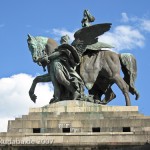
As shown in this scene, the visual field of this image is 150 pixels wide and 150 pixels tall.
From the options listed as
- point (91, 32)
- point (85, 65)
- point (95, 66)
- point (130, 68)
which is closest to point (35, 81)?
point (85, 65)

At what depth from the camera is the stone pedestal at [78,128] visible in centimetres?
2166

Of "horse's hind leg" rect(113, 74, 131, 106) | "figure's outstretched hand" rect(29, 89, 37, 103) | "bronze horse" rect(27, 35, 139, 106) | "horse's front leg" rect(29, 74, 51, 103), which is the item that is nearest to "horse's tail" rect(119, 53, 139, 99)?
"bronze horse" rect(27, 35, 139, 106)

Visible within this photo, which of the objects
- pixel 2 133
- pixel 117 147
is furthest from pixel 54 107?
pixel 117 147

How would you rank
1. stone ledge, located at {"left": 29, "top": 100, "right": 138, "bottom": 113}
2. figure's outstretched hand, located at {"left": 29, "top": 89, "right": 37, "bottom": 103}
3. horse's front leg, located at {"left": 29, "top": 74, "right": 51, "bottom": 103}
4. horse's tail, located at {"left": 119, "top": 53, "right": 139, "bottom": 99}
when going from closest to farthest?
1. stone ledge, located at {"left": 29, "top": 100, "right": 138, "bottom": 113}
2. horse's front leg, located at {"left": 29, "top": 74, "right": 51, "bottom": 103}
3. horse's tail, located at {"left": 119, "top": 53, "right": 139, "bottom": 99}
4. figure's outstretched hand, located at {"left": 29, "top": 89, "right": 37, "bottom": 103}

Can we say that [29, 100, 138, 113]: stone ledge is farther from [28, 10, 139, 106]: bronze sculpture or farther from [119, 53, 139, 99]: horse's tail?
[119, 53, 139, 99]: horse's tail

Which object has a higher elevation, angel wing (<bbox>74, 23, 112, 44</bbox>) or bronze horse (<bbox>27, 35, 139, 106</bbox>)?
angel wing (<bbox>74, 23, 112, 44</bbox>)

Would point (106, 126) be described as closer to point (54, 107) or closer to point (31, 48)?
point (54, 107)

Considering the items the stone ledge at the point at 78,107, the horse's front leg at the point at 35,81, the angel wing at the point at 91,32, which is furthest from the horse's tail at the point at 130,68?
the horse's front leg at the point at 35,81

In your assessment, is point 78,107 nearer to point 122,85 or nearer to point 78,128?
point 78,128

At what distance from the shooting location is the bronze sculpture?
2506 cm

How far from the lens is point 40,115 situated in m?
23.7

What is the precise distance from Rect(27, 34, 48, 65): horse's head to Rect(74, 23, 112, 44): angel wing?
1.91m

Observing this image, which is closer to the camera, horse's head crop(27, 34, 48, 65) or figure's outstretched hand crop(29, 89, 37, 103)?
horse's head crop(27, 34, 48, 65)

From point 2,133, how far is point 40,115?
6.89 ft
